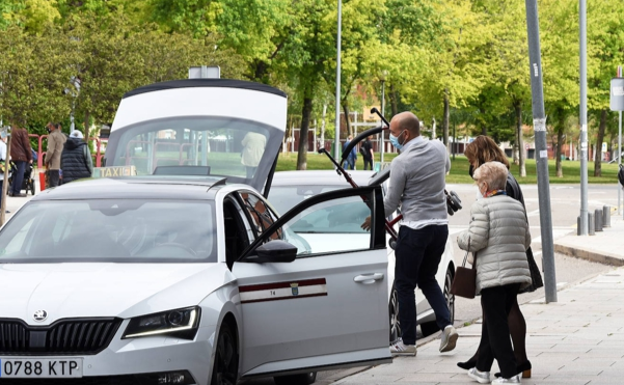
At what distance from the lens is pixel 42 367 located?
19.8 feet

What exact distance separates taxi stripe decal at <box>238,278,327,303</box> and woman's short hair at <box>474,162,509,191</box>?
1.30 metres

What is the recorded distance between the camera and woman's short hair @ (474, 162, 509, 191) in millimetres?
7527

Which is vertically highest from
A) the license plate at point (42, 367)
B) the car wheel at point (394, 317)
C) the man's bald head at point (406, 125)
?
the man's bald head at point (406, 125)

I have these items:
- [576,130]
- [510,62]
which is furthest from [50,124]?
[576,130]

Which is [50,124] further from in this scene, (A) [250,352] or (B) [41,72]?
(A) [250,352]

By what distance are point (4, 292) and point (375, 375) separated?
118 inches

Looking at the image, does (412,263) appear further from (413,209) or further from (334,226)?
(334,226)

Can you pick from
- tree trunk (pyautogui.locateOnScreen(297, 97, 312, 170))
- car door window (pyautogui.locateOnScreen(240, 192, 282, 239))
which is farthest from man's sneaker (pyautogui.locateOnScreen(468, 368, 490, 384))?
tree trunk (pyautogui.locateOnScreen(297, 97, 312, 170))

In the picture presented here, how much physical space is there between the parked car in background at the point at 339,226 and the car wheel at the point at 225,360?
2.79m

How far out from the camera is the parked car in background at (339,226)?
9.83 metres

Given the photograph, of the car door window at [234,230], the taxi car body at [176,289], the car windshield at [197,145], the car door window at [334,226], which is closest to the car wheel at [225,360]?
the taxi car body at [176,289]

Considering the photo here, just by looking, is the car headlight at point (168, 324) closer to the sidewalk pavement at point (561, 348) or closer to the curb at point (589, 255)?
the sidewalk pavement at point (561, 348)

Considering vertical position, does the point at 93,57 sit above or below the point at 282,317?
above

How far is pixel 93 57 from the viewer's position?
3206cm
